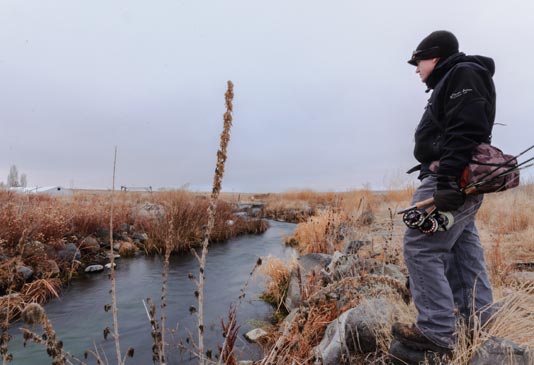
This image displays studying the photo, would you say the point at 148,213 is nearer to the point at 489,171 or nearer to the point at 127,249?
the point at 127,249

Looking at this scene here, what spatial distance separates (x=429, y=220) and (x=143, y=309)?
16.5 feet

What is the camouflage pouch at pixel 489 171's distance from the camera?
1909 mm

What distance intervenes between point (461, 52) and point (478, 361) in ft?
6.92

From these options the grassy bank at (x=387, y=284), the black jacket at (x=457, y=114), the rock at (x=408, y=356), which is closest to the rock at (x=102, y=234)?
the grassy bank at (x=387, y=284)

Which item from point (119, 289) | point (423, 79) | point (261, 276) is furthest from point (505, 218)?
point (119, 289)

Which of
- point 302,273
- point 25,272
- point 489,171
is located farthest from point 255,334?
point 25,272

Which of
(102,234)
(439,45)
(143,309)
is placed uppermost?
(439,45)

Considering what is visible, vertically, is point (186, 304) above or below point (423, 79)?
below

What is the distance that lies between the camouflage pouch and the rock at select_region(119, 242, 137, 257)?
8949 mm

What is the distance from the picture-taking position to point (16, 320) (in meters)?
4.47

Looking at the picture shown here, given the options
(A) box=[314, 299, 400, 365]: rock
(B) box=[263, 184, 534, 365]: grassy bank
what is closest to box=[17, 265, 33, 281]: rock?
(B) box=[263, 184, 534, 365]: grassy bank

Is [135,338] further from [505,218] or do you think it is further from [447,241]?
[505,218]

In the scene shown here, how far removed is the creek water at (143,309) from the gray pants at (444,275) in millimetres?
1715

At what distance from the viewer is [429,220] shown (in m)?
2.07
